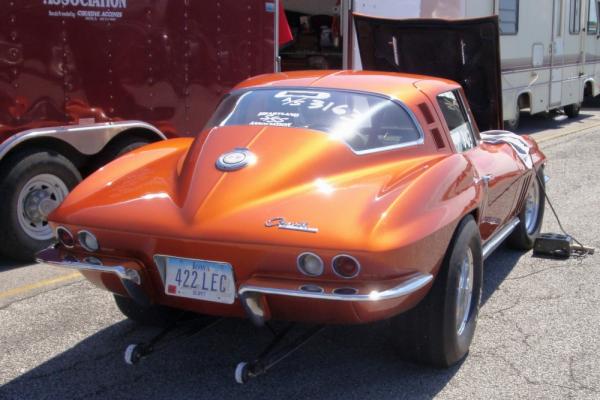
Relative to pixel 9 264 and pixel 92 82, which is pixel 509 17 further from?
pixel 9 264

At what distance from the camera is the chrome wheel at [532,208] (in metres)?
6.00

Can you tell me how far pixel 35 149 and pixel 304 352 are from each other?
3.19 metres

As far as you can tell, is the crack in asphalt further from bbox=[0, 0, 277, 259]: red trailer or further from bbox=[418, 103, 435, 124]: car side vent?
bbox=[0, 0, 277, 259]: red trailer

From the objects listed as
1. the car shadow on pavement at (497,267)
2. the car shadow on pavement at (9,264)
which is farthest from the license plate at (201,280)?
the car shadow on pavement at (9,264)

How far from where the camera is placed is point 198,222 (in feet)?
10.7

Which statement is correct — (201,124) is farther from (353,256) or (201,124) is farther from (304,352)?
(353,256)

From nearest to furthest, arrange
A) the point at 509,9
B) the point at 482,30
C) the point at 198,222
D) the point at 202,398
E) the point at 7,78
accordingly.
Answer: the point at 198,222 → the point at 202,398 → the point at 7,78 → the point at 482,30 → the point at 509,9

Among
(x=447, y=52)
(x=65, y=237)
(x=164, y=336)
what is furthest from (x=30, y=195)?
(x=447, y=52)

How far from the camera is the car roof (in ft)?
13.7

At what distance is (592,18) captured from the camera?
16328 mm

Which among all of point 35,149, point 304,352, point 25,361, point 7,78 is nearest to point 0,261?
point 35,149

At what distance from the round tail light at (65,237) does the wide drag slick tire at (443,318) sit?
1.62 metres

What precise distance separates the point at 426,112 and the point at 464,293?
3.37 ft

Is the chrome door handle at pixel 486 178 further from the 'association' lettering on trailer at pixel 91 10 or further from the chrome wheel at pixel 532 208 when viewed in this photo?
the 'association' lettering on trailer at pixel 91 10
